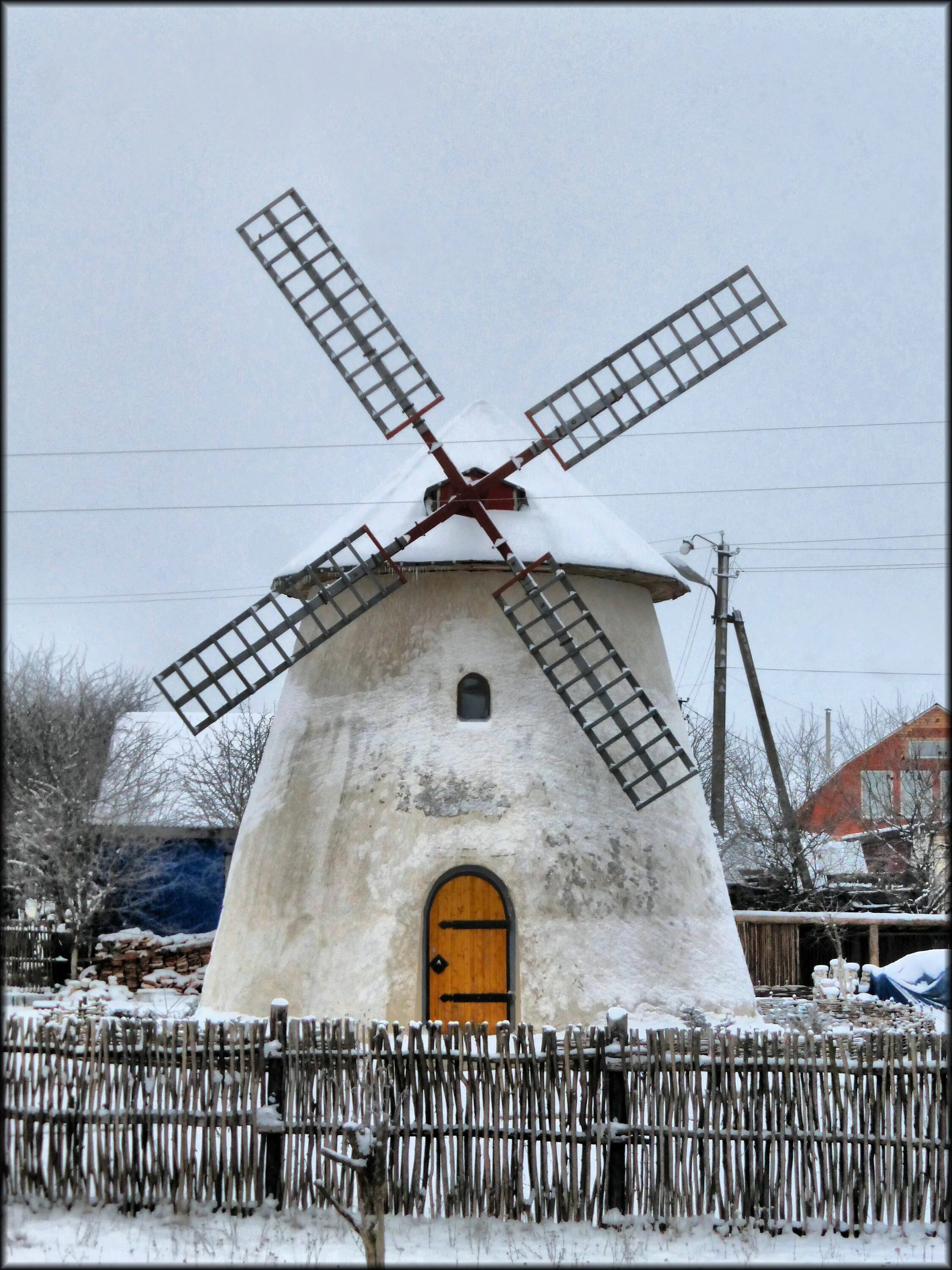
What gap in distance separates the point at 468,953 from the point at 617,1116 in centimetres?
392

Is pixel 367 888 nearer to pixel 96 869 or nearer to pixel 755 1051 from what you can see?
pixel 755 1051

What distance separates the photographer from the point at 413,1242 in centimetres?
748

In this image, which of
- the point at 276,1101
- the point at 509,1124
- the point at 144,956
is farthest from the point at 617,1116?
the point at 144,956

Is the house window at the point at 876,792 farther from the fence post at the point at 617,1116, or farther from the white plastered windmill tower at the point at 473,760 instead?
the fence post at the point at 617,1116

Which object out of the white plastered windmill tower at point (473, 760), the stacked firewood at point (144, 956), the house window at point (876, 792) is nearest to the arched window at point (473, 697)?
the white plastered windmill tower at point (473, 760)

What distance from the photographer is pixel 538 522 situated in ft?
41.8

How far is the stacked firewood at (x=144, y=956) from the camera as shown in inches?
790

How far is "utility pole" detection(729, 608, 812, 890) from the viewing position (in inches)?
917

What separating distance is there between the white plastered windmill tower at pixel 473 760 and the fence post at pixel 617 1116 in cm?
353

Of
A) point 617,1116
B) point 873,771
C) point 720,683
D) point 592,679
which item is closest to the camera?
point 617,1116

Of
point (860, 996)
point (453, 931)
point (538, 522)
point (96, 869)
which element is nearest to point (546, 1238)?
point (453, 931)

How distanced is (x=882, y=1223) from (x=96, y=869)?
16550mm

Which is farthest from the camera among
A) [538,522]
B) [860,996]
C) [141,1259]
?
[860,996]

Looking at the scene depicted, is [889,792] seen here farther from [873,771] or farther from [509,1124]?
[509,1124]
